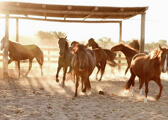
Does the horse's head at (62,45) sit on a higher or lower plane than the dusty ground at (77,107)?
higher

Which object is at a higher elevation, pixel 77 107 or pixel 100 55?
pixel 100 55

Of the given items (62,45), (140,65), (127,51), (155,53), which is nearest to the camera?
(155,53)

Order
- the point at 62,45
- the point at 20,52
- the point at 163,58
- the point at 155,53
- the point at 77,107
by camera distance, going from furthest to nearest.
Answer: the point at 20,52 < the point at 62,45 < the point at 155,53 < the point at 163,58 < the point at 77,107

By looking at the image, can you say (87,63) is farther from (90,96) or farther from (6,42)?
(6,42)

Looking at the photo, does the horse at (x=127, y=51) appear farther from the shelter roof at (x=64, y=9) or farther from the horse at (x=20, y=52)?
the horse at (x=20, y=52)

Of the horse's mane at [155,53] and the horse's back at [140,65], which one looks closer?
the horse's mane at [155,53]

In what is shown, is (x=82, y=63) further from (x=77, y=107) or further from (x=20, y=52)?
(x=20, y=52)

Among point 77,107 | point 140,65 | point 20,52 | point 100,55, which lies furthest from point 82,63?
point 20,52

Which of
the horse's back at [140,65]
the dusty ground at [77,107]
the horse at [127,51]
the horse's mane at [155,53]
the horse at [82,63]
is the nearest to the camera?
the dusty ground at [77,107]

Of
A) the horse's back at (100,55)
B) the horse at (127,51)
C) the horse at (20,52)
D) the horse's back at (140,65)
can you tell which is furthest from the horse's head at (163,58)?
the horse at (20,52)

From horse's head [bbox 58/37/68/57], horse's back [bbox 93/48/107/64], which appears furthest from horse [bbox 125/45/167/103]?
horse's back [bbox 93/48/107/64]

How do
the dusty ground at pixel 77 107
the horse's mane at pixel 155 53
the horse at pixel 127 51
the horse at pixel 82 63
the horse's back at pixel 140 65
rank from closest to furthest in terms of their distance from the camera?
the dusty ground at pixel 77 107 → the horse's mane at pixel 155 53 → the horse at pixel 82 63 → the horse's back at pixel 140 65 → the horse at pixel 127 51

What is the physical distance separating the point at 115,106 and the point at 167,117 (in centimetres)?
143

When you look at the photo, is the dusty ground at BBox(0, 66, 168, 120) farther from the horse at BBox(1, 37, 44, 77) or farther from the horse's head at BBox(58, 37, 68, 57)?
the horse at BBox(1, 37, 44, 77)
